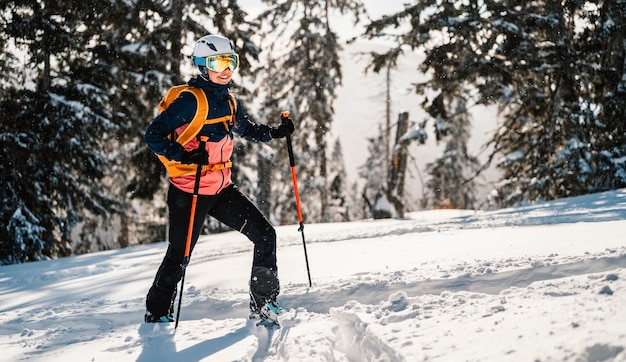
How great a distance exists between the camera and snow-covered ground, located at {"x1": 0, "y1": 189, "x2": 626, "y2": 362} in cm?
242

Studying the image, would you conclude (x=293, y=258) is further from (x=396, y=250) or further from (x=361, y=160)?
(x=361, y=160)

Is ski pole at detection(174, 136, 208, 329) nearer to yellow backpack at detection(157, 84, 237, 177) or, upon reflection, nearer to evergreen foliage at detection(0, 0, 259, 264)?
yellow backpack at detection(157, 84, 237, 177)

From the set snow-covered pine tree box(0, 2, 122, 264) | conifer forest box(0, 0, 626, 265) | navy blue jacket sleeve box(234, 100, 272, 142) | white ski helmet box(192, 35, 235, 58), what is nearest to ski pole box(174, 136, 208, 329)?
navy blue jacket sleeve box(234, 100, 272, 142)

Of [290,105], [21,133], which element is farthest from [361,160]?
[21,133]

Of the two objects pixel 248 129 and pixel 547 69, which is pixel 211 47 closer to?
pixel 248 129

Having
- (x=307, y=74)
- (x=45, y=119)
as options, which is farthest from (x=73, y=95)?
(x=307, y=74)

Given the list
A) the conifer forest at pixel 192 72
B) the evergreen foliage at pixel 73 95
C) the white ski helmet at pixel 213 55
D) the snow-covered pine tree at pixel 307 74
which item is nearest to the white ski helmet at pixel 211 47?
the white ski helmet at pixel 213 55

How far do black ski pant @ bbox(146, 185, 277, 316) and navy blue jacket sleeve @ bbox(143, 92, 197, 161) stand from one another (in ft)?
1.29

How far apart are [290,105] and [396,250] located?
549 inches

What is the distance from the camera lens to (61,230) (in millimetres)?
13836

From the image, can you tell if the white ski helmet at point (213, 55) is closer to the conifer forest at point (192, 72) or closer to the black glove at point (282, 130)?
the black glove at point (282, 130)

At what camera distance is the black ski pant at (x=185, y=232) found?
143 inches

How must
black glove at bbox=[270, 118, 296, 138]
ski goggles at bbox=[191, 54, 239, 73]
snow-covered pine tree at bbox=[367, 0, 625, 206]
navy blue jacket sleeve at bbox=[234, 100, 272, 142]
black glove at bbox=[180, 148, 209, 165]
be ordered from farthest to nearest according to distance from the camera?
snow-covered pine tree at bbox=[367, 0, 625, 206], black glove at bbox=[270, 118, 296, 138], navy blue jacket sleeve at bbox=[234, 100, 272, 142], ski goggles at bbox=[191, 54, 239, 73], black glove at bbox=[180, 148, 209, 165]

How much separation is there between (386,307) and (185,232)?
162 centimetres
